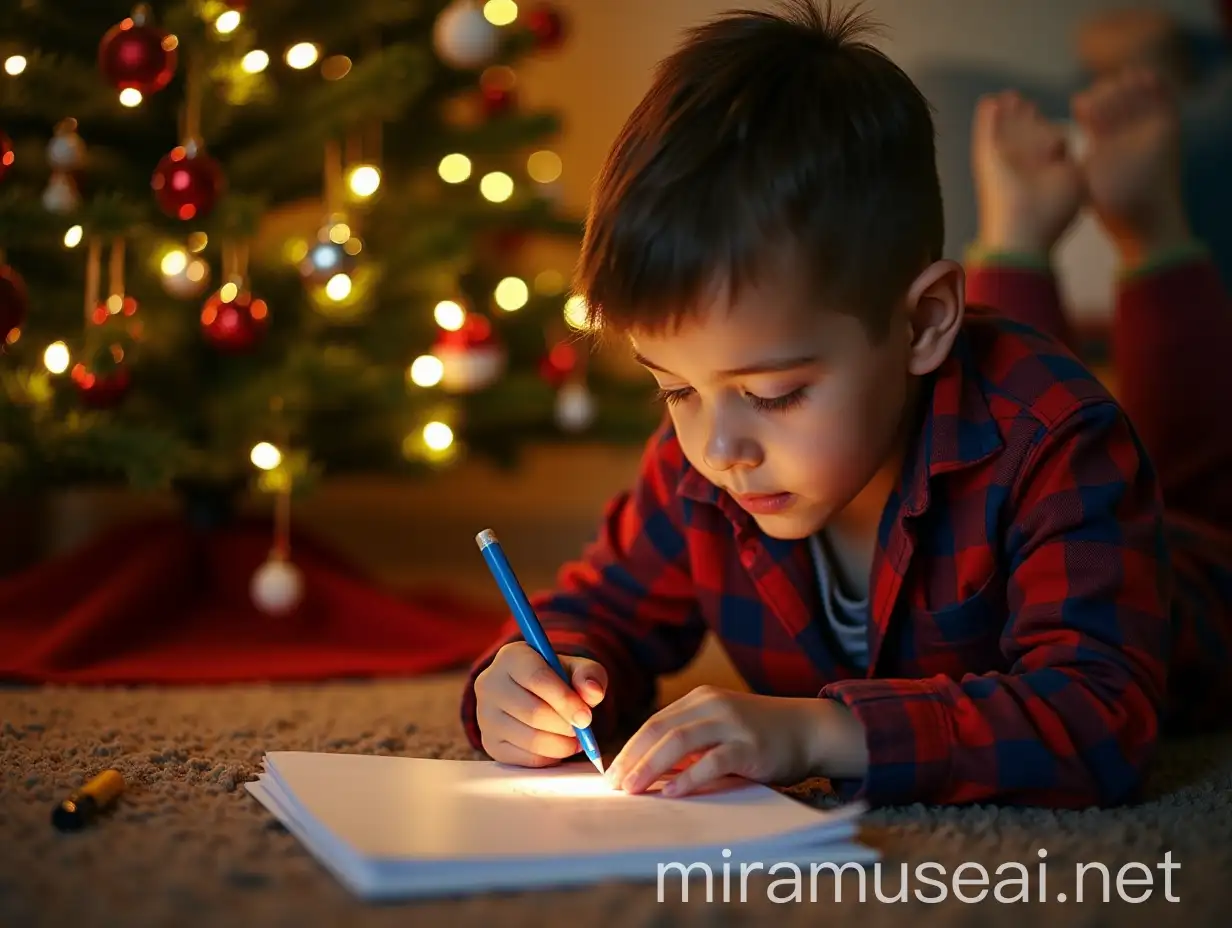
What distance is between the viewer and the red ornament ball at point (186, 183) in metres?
1.11

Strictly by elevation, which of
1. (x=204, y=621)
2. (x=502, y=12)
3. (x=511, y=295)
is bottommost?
(x=204, y=621)

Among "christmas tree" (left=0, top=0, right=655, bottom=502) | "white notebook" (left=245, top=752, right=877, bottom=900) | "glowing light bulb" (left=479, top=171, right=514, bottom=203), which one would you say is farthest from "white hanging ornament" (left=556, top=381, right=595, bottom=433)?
"white notebook" (left=245, top=752, right=877, bottom=900)

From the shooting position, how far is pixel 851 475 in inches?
33.0

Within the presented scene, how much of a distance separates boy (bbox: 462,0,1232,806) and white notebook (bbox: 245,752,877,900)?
0.04 meters

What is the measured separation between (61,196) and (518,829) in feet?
2.40

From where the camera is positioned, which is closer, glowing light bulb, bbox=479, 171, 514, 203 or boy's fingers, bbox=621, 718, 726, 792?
boy's fingers, bbox=621, 718, 726, 792

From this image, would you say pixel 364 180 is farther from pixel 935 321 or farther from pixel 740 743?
pixel 740 743

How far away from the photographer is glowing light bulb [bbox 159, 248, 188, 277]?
118 centimetres

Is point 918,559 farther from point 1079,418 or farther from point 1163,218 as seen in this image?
point 1163,218

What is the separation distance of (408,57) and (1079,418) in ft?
2.43

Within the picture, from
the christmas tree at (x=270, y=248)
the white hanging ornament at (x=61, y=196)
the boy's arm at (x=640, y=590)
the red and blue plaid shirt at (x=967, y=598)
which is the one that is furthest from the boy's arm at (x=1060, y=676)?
the white hanging ornament at (x=61, y=196)

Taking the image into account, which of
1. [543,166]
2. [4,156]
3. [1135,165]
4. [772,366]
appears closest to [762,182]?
[772,366]

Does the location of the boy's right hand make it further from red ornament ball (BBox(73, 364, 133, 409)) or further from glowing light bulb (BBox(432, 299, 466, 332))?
glowing light bulb (BBox(432, 299, 466, 332))

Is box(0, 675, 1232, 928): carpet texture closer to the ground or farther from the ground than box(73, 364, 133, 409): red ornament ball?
closer to the ground
